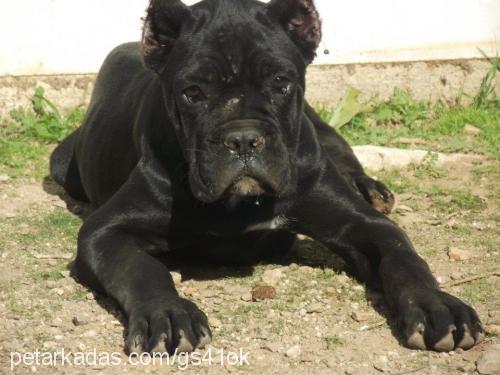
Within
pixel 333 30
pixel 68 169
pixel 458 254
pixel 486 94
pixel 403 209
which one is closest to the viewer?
pixel 458 254

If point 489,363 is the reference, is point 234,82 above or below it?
above

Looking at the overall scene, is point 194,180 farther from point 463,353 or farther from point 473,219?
point 473,219

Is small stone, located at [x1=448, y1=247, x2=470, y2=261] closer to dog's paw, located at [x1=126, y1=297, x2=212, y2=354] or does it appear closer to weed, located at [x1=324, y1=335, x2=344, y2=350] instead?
weed, located at [x1=324, y1=335, x2=344, y2=350]

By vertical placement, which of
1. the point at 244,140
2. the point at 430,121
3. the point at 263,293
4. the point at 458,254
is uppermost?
the point at 244,140

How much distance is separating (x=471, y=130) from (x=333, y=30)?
4.55ft

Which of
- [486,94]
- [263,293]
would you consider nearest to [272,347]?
[263,293]

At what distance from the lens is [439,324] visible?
4203mm

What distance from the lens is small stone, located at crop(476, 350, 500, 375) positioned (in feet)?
13.2

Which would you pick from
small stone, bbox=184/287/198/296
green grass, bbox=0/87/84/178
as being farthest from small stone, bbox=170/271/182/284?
green grass, bbox=0/87/84/178

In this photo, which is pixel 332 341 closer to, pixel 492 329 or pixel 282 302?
pixel 282 302

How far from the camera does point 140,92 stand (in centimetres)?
601

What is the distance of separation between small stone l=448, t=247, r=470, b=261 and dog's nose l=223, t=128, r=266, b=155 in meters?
1.45

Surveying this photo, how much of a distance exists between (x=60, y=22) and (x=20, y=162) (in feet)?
4.41

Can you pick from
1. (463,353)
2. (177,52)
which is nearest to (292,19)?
(177,52)
